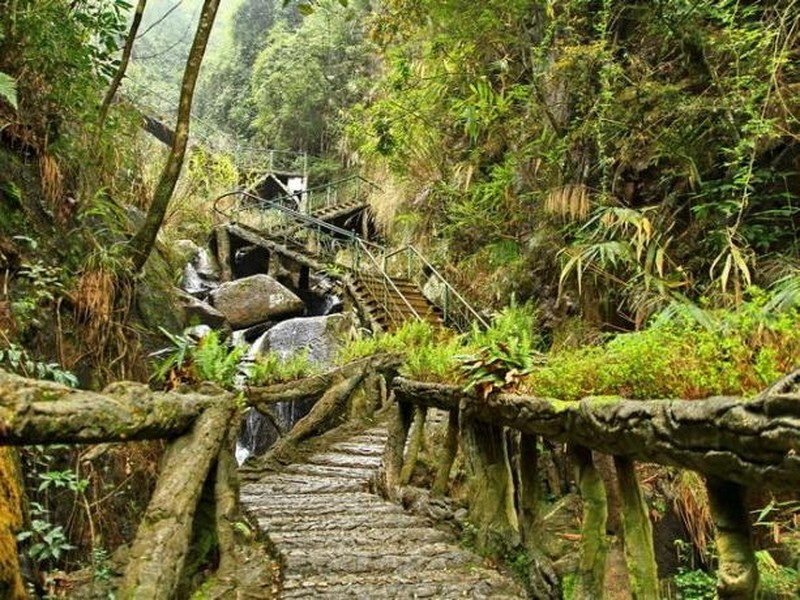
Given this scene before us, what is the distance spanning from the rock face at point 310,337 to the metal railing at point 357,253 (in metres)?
1.17

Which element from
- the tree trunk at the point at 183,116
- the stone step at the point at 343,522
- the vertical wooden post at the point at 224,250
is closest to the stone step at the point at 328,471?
the stone step at the point at 343,522

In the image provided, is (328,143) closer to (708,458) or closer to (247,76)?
(247,76)

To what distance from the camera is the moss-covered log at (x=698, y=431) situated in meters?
1.57

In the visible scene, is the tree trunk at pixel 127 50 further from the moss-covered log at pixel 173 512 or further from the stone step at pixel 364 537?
the stone step at pixel 364 537

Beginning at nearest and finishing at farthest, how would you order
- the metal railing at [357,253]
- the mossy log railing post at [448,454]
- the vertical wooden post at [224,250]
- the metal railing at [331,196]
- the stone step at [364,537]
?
the stone step at [364,537] < the mossy log railing post at [448,454] < the metal railing at [357,253] < the vertical wooden post at [224,250] < the metal railing at [331,196]

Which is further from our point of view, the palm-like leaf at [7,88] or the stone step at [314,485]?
the stone step at [314,485]

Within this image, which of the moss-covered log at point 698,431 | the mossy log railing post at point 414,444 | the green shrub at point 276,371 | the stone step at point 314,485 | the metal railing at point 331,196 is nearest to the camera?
the moss-covered log at point 698,431

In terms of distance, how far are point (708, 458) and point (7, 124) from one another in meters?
5.21

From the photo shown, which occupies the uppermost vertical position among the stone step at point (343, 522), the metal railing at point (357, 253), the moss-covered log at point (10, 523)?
the metal railing at point (357, 253)

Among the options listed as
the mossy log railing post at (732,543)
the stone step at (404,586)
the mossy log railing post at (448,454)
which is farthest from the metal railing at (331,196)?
the mossy log railing post at (732,543)

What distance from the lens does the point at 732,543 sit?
188 centimetres

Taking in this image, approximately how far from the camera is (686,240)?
639 centimetres

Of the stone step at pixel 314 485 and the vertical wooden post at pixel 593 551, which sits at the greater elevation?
the vertical wooden post at pixel 593 551

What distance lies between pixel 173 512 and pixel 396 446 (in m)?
3.25
